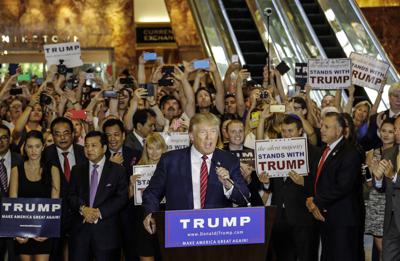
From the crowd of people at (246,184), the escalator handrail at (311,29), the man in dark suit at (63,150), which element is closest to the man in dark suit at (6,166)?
the crowd of people at (246,184)

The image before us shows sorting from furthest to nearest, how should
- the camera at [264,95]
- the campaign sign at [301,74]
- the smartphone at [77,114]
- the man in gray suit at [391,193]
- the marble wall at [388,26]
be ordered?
the marble wall at [388,26], the campaign sign at [301,74], the camera at [264,95], the smartphone at [77,114], the man in gray suit at [391,193]

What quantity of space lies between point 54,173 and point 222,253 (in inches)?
106

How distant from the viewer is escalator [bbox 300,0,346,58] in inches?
582

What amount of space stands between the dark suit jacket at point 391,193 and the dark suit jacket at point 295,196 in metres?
0.73

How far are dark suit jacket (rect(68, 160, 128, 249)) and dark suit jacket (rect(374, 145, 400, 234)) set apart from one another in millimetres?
2294

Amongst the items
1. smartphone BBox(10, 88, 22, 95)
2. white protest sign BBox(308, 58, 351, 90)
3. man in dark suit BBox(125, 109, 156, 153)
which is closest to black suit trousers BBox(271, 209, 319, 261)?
man in dark suit BBox(125, 109, 156, 153)

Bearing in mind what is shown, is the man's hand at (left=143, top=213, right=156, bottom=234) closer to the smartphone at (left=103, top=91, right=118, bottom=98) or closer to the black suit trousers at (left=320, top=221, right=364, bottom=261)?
the black suit trousers at (left=320, top=221, right=364, bottom=261)

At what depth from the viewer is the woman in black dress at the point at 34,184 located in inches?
308

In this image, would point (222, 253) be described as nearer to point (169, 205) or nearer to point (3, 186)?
point (169, 205)

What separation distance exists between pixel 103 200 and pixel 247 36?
27.5 feet

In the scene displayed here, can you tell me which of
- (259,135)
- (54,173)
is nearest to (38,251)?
(54,173)

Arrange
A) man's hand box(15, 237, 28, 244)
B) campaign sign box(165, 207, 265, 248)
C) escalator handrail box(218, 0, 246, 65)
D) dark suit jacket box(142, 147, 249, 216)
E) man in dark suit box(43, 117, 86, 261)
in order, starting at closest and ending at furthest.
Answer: campaign sign box(165, 207, 265, 248) < dark suit jacket box(142, 147, 249, 216) < man's hand box(15, 237, 28, 244) < man in dark suit box(43, 117, 86, 261) < escalator handrail box(218, 0, 246, 65)

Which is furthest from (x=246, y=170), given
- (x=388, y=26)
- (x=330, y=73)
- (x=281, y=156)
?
(x=388, y=26)

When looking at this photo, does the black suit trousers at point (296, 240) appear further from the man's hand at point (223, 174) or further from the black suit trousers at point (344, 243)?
the man's hand at point (223, 174)
